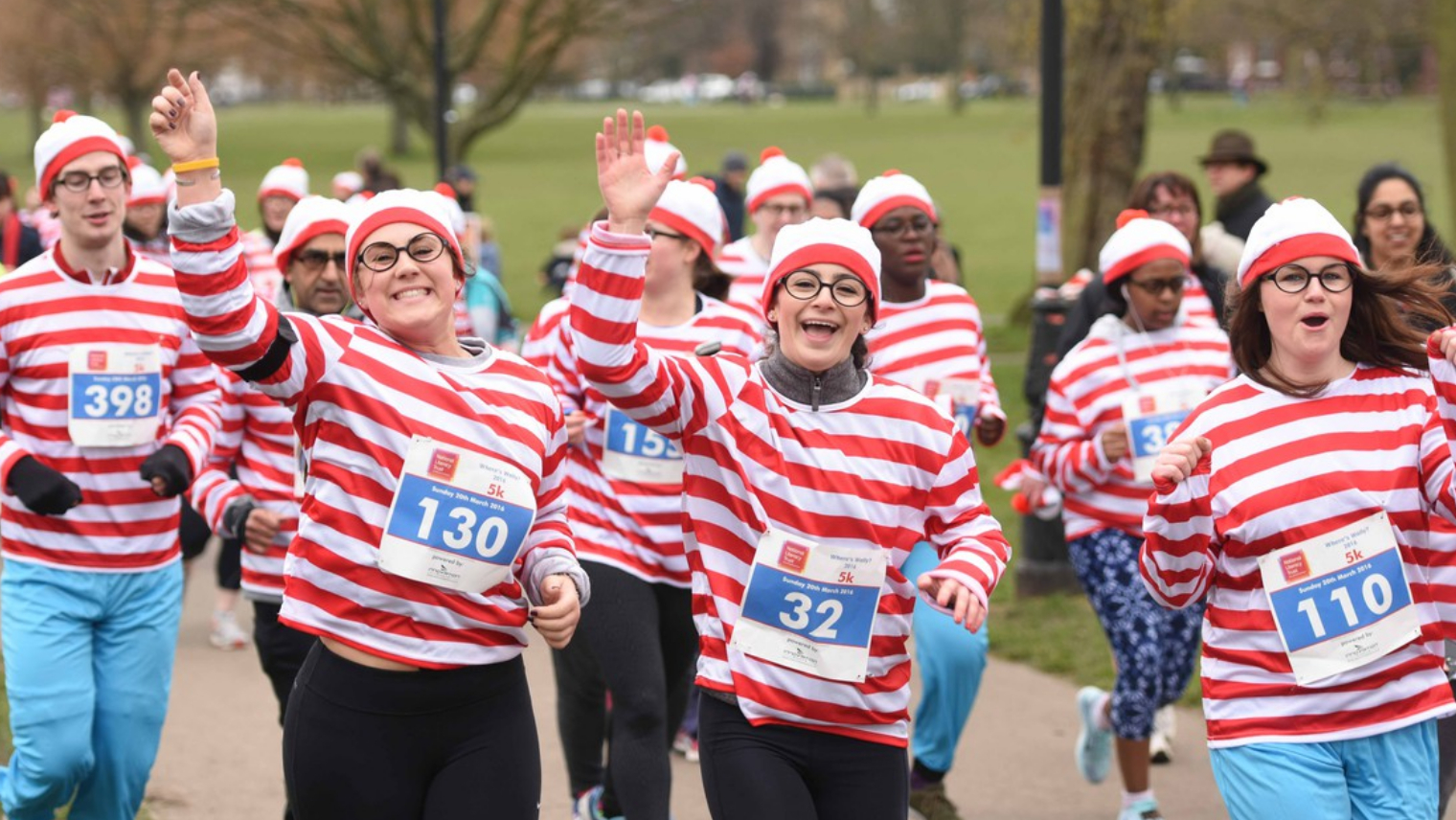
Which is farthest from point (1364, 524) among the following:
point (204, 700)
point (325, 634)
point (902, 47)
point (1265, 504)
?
point (902, 47)

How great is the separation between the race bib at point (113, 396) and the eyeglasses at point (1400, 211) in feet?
14.5

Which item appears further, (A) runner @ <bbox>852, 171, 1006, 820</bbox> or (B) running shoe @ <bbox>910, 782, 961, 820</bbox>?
(B) running shoe @ <bbox>910, 782, 961, 820</bbox>

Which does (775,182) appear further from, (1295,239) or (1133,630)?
(1295,239)

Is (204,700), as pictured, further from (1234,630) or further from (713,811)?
(1234,630)

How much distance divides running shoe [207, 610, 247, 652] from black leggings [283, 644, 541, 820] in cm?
521

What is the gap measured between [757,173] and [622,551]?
14.1ft

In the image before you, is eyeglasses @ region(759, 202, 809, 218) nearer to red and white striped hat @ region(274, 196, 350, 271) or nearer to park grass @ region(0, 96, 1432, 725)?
park grass @ region(0, 96, 1432, 725)

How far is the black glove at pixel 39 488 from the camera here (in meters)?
5.49

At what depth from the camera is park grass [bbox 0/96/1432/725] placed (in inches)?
543

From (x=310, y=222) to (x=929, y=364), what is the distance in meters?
2.20

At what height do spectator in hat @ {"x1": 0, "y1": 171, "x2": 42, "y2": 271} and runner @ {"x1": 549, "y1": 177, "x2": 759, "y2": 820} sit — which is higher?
spectator in hat @ {"x1": 0, "y1": 171, "x2": 42, "y2": 271}

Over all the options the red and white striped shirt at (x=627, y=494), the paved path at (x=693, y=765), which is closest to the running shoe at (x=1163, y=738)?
the paved path at (x=693, y=765)

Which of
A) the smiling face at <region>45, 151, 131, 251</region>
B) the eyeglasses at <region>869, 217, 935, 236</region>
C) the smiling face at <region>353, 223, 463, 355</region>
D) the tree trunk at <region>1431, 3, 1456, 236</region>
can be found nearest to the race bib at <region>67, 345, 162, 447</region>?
the smiling face at <region>45, 151, 131, 251</region>

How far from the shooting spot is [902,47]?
101m
